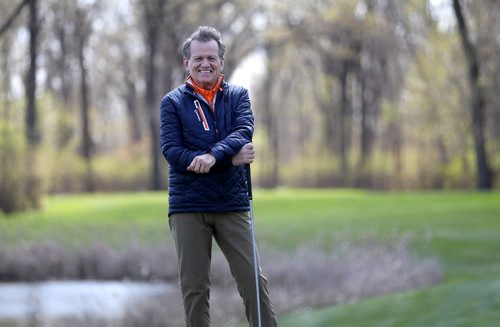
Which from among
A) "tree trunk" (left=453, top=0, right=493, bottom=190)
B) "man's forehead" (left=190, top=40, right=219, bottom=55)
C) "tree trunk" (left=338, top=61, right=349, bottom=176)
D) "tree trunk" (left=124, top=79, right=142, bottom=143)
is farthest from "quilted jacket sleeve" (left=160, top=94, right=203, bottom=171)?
"tree trunk" (left=124, top=79, right=142, bottom=143)

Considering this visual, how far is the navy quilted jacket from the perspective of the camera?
5.10 metres

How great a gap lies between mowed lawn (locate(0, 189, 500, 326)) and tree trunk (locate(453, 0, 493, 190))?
356 cm

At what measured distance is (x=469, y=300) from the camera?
360 inches

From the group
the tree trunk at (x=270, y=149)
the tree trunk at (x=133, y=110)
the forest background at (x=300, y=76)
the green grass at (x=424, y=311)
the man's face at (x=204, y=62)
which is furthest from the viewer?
the tree trunk at (x=133, y=110)

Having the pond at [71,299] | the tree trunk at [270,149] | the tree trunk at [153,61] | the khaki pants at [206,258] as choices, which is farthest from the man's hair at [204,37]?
the tree trunk at [270,149]

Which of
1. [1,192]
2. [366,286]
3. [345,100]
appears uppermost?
[345,100]

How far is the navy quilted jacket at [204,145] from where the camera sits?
5.10 m

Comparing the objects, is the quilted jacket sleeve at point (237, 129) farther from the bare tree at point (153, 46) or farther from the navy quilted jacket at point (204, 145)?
the bare tree at point (153, 46)

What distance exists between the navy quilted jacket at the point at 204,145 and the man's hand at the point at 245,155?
0.07ft

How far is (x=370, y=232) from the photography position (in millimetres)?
16891

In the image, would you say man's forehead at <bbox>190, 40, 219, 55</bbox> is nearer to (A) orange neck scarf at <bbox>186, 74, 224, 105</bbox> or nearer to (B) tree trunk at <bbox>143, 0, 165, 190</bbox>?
(A) orange neck scarf at <bbox>186, 74, 224, 105</bbox>

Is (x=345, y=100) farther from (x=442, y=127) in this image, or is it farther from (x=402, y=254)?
(x=402, y=254)

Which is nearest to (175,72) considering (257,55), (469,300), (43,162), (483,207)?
(257,55)

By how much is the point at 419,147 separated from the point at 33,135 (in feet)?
62.8
